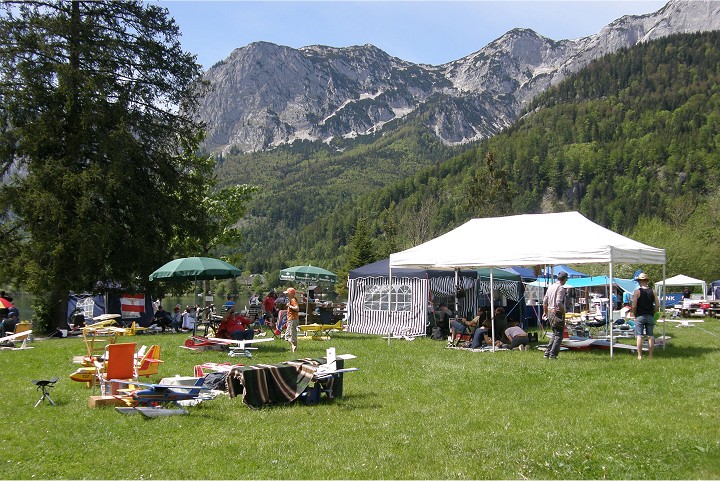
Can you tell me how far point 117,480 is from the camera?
5457 millimetres

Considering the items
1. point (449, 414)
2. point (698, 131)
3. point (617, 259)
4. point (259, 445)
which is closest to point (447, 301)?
point (617, 259)

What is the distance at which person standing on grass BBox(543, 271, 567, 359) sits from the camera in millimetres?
12730

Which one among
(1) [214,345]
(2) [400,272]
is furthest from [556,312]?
(2) [400,272]

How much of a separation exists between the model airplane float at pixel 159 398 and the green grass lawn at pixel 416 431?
185 mm

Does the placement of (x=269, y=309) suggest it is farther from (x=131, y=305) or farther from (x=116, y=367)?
(x=116, y=367)

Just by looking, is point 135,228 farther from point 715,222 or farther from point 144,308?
point 715,222

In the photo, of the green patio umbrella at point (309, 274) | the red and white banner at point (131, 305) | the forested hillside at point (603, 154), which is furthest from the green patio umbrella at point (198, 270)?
the forested hillside at point (603, 154)

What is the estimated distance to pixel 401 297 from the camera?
2186 cm

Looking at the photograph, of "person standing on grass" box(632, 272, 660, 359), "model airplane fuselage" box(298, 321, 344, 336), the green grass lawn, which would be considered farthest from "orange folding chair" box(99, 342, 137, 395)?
"model airplane fuselage" box(298, 321, 344, 336)

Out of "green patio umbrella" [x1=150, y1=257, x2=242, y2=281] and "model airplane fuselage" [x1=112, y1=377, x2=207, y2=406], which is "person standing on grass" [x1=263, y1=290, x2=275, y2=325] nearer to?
"green patio umbrella" [x1=150, y1=257, x2=242, y2=281]

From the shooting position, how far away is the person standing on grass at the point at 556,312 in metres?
12.7

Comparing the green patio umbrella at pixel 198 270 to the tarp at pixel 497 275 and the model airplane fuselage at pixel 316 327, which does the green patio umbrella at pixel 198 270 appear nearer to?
the model airplane fuselage at pixel 316 327

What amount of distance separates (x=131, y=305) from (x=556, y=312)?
1822 cm

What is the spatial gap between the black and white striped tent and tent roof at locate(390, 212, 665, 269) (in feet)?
13.7
